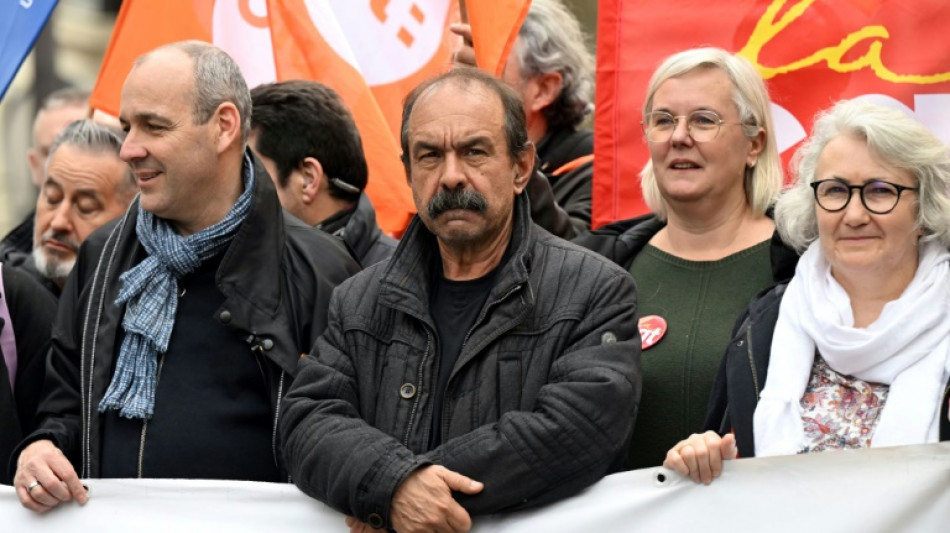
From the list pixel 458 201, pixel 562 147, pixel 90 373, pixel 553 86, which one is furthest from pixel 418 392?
pixel 553 86

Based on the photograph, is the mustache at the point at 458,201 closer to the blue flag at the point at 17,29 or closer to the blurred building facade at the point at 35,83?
the blue flag at the point at 17,29

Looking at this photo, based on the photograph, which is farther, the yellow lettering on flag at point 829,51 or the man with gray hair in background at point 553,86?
the man with gray hair in background at point 553,86

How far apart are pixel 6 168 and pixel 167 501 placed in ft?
38.2

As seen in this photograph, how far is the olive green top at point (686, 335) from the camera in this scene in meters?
4.80

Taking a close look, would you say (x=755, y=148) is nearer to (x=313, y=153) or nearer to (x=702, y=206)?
(x=702, y=206)

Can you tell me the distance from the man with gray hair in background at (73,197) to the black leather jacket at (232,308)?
147 centimetres

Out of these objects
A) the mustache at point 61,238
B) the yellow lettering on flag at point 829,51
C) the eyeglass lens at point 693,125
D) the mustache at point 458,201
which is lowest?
the mustache at point 61,238

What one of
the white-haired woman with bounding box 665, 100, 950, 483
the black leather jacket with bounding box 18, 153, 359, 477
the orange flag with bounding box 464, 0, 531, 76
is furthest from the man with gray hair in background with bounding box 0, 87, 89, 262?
the white-haired woman with bounding box 665, 100, 950, 483

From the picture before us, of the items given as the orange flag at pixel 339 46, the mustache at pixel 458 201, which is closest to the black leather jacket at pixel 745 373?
the mustache at pixel 458 201

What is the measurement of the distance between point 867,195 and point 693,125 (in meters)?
0.85

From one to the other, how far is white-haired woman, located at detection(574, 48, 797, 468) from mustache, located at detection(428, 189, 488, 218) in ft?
2.69

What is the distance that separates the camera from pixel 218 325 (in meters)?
4.84

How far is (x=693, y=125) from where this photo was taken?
16.9ft

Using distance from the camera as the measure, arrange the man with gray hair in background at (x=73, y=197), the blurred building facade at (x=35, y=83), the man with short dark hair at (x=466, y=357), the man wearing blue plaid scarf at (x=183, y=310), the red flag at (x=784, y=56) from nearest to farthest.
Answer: the man with short dark hair at (x=466, y=357)
the man wearing blue plaid scarf at (x=183, y=310)
the red flag at (x=784, y=56)
the man with gray hair in background at (x=73, y=197)
the blurred building facade at (x=35, y=83)
